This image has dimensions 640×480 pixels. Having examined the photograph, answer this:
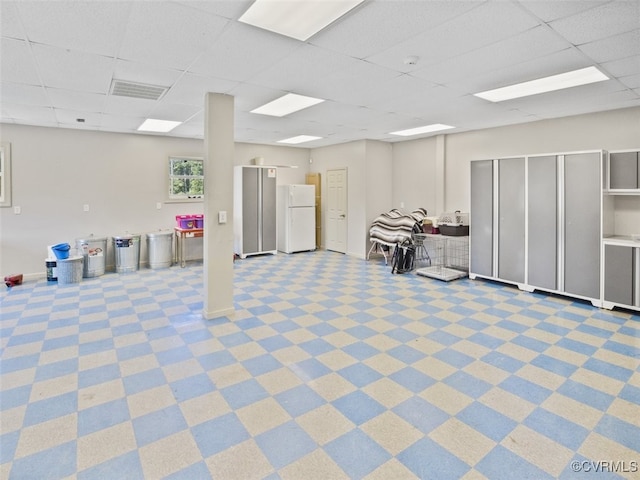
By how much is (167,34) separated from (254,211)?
17.8 feet

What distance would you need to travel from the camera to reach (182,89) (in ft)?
12.8

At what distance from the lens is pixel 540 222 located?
491 centimetres

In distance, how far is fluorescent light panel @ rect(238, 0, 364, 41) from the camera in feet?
7.20

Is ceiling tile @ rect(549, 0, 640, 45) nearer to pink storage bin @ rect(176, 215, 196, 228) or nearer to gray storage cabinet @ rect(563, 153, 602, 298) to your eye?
gray storage cabinet @ rect(563, 153, 602, 298)

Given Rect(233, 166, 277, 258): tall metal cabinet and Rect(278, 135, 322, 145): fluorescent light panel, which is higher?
Rect(278, 135, 322, 145): fluorescent light panel

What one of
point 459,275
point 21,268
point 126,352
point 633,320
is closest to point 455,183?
point 459,275

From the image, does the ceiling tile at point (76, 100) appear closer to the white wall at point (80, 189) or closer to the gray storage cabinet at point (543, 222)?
the white wall at point (80, 189)


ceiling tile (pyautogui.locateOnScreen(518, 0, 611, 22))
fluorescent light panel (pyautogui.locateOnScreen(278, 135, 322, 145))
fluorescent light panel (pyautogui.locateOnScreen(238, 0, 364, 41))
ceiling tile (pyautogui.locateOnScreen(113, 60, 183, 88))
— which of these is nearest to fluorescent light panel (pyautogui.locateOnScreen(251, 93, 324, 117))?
ceiling tile (pyautogui.locateOnScreen(113, 60, 183, 88))

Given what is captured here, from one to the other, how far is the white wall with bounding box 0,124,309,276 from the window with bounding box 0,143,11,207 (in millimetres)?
68

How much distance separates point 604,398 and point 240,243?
6.61 meters

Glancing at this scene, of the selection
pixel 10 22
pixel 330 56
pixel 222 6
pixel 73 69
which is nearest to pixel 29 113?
pixel 73 69

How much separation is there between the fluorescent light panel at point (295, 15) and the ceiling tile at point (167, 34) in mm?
257

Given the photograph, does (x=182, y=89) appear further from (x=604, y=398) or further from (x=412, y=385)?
(x=604, y=398)

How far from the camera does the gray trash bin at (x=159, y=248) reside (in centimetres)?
671
